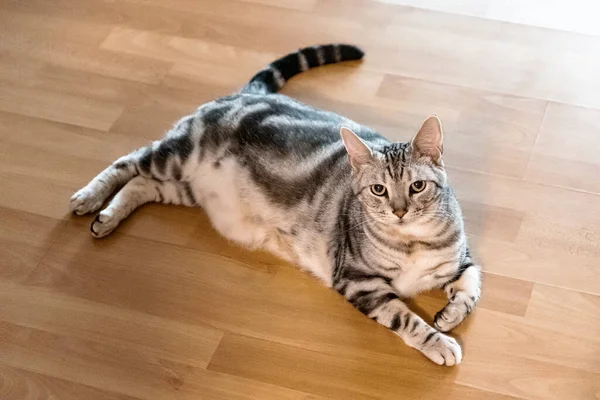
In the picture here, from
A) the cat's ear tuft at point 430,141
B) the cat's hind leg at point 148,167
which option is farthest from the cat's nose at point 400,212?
the cat's hind leg at point 148,167

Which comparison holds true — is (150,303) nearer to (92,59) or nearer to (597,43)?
(92,59)

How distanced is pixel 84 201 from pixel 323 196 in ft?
2.53

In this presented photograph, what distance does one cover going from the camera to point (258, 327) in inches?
88.6

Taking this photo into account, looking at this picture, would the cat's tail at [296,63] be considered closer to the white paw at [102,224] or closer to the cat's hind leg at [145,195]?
the cat's hind leg at [145,195]

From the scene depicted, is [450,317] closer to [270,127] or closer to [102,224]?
[270,127]

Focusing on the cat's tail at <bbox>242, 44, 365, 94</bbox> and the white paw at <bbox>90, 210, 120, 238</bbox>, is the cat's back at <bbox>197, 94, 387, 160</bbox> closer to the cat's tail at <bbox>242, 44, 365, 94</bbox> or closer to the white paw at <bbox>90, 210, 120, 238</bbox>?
the cat's tail at <bbox>242, 44, 365, 94</bbox>

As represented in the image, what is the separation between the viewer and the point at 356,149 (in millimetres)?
2096

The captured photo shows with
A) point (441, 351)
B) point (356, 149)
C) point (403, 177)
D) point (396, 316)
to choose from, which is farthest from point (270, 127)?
point (441, 351)

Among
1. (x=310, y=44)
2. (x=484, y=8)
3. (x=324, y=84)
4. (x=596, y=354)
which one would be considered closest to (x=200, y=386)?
(x=596, y=354)

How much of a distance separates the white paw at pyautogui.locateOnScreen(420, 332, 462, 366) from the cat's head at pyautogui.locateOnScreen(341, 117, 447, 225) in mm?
311

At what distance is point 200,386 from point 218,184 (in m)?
0.66

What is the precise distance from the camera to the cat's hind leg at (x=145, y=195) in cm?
254

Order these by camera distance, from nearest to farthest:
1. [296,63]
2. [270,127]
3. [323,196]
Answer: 1. [323,196]
2. [270,127]
3. [296,63]

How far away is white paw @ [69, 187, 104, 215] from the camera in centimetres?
A: 255
